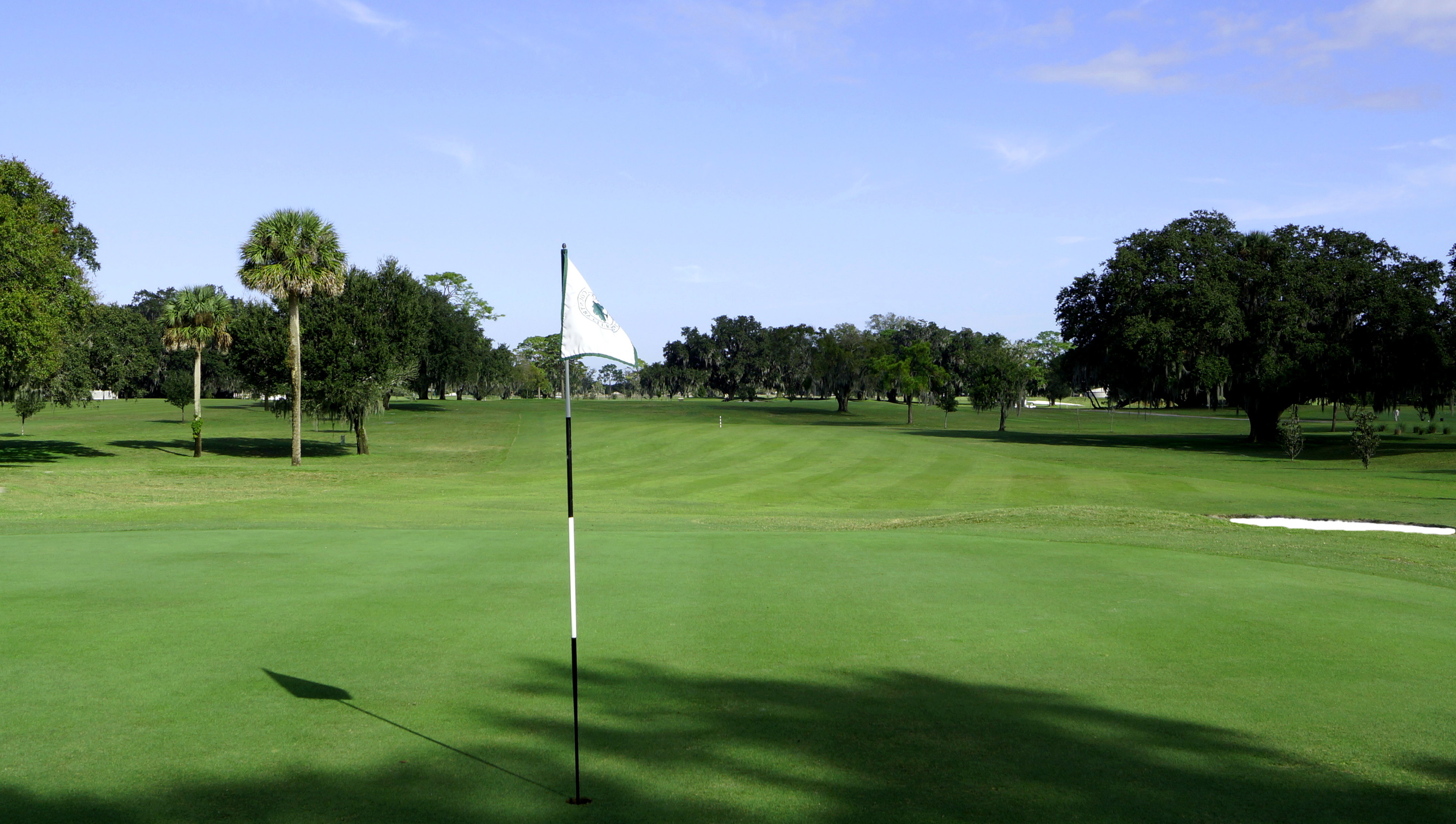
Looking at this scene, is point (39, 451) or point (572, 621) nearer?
point (572, 621)

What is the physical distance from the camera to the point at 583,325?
6.07 metres

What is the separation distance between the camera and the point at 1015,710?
657 cm

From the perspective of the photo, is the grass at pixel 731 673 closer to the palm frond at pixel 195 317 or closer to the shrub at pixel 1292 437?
the shrub at pixel 1292 437

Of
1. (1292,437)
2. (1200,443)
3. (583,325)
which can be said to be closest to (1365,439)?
(1292,437)

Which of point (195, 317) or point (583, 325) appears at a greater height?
point (195, 317)

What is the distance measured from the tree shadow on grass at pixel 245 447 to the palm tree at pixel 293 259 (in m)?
9.74

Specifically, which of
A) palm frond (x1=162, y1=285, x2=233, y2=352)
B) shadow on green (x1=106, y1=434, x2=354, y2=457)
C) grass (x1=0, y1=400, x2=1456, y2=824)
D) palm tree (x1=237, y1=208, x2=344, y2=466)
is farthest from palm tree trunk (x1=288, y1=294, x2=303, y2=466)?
grass (x1=0, y1=400, x2=1456, y2=824)

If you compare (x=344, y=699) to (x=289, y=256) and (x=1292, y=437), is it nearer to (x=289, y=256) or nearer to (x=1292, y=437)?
(x=289, y=256)

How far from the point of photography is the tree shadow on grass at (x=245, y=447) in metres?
51.1

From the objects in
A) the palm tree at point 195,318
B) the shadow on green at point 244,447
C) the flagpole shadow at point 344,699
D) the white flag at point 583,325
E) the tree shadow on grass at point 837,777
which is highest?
the palm tree at point 195,318

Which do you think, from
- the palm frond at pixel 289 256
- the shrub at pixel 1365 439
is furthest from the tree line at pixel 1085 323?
the shrub at pixel 1365 439

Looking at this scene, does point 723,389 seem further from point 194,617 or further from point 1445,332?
point 194,617

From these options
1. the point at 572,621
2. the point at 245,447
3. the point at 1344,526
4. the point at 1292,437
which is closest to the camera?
the point at 572,621

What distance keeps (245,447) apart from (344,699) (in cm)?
5366
